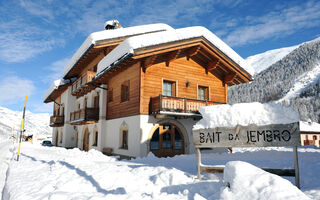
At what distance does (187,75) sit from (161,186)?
10.3 m

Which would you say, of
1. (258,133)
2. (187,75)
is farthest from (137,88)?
(258,133)

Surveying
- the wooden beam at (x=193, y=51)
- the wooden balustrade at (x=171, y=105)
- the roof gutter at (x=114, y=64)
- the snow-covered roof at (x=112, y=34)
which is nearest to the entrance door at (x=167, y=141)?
the wooden balustrade at (x=171, y=105)

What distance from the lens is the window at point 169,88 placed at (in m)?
14.5

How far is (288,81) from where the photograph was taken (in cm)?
14975

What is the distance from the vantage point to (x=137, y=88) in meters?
13.3

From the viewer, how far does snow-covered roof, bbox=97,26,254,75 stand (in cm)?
1209

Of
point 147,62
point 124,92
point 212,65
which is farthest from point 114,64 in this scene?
point 212,65

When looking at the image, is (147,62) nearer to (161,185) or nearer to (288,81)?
(161,185)

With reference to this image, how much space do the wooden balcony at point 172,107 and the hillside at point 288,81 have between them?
11818 centimetres

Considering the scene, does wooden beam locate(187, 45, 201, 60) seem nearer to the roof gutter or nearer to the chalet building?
the chalet building

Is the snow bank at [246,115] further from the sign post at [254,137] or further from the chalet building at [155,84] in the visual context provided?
the chalet building at [155,84]

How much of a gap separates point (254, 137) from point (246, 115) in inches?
22.6

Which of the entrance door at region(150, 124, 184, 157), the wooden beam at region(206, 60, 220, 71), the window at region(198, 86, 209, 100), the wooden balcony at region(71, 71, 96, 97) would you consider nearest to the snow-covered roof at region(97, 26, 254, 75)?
the wooden beam at region(206, 60, 220, 71)

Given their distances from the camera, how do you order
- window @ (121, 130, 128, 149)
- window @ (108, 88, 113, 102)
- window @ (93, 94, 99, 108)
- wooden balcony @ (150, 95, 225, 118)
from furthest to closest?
window @ (93, 94, 99, 108) → window @ (108, 88, 113, 102) → window @ (121, 130, 128, 149) → wooden balcony @ (150, 95, 225, 118)
